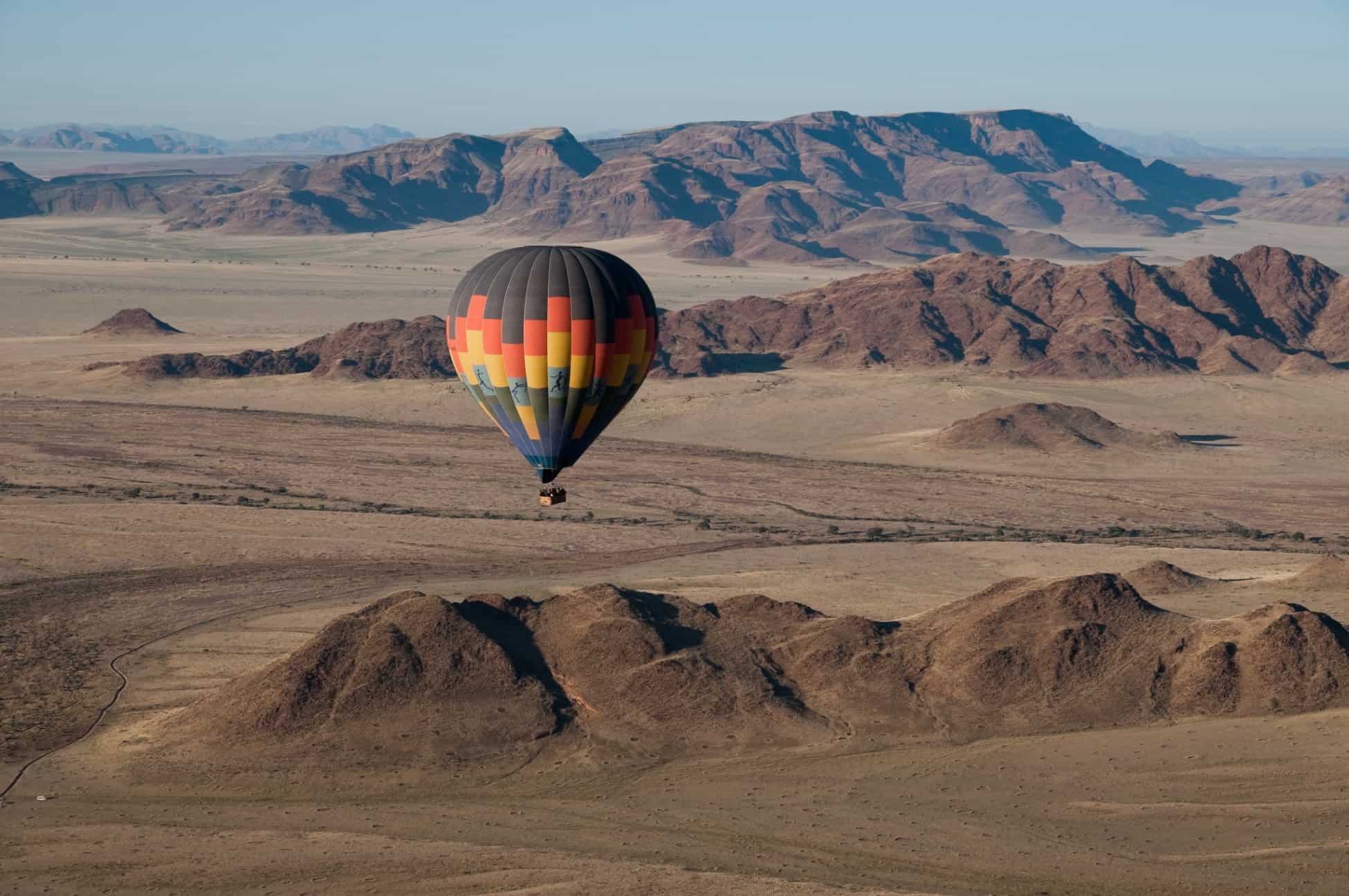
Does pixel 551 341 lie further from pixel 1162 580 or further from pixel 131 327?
pixel 131 327

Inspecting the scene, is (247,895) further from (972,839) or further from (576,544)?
(576,544)

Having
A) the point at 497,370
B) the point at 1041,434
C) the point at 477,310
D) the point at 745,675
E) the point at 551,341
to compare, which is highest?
the point at 477,310

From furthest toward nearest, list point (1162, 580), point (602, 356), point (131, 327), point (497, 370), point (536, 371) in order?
point (131, 327)
point (1162, 580)
point (497, 370)
point (602, 356)
point (536, 371)

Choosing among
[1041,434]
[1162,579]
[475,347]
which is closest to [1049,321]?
[1041,434]

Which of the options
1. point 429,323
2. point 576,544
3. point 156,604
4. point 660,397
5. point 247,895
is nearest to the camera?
point 247,895

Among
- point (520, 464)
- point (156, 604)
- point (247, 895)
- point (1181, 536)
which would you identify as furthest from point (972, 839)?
point (520, 464)

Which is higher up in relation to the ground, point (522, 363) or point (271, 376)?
point (522, 363)

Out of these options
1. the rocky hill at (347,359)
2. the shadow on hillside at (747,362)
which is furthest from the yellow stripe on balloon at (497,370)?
the shadow on hillside at (747,362)

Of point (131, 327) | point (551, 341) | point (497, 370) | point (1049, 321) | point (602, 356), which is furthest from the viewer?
point (131, 327)
